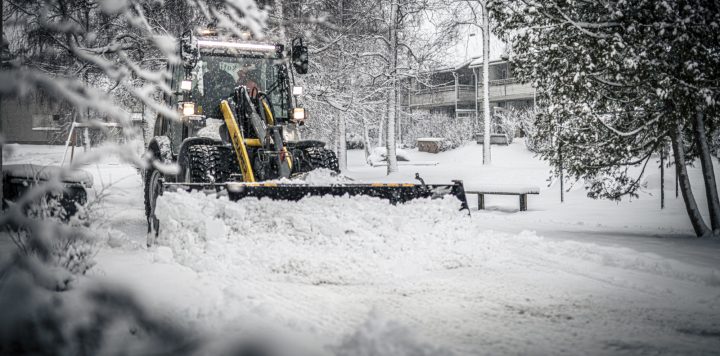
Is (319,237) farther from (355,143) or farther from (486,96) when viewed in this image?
(355,143)

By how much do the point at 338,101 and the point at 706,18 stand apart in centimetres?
1388

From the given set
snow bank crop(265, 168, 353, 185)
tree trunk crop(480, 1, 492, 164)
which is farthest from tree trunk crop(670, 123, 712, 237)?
tree trunk crop(480, 1, 492, 164)

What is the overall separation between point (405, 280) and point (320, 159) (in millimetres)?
3092

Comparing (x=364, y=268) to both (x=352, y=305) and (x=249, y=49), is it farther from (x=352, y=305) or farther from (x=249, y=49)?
(x=249, y=49)

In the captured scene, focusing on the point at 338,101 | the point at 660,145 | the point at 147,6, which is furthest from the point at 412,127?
the point at 660,145

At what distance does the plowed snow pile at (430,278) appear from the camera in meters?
3.98

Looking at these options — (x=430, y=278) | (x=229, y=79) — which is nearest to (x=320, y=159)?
(x=229, y=79)

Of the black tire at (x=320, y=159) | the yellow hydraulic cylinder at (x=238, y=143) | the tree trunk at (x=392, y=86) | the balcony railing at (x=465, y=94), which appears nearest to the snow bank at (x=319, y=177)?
the yellow hydraulic cylinder at (x=238, y=143)

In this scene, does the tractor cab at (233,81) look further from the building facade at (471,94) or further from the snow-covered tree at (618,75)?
the building facade at (471,94)

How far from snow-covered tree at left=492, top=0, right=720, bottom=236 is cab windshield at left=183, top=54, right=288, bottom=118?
351 cm

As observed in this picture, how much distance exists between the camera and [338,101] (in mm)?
19891

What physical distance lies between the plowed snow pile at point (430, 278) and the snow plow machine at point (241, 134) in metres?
0.17

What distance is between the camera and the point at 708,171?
8758 mm

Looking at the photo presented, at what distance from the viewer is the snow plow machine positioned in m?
6.38
